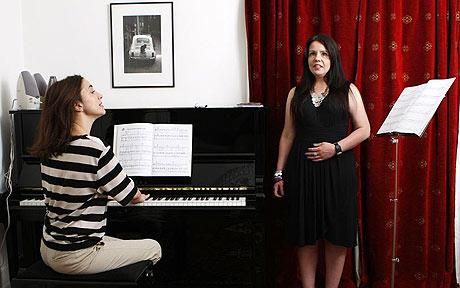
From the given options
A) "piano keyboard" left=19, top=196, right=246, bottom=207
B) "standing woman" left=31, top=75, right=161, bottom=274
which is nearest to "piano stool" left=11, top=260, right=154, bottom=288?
"standing woman" left=31, top=75, right=161, bottom=274

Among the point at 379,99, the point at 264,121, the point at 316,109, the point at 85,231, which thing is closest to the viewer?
the point at 85,231

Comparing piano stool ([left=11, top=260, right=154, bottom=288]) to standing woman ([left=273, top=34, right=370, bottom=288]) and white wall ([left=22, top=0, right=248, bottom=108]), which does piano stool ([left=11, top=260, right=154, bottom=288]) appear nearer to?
standing woman ([left=273, top=34, right=370, bottom=288])

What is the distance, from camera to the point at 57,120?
166 centimetres

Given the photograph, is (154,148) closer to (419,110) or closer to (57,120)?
(57,120)

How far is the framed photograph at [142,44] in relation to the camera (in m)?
Result: 2.79

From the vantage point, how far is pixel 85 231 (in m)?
1.67

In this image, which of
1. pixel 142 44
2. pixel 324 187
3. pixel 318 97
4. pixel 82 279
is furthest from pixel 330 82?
pixel 82 279

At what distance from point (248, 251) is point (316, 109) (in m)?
0.87

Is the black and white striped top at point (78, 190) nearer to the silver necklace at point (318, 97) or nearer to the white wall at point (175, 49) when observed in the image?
the silver necklace at point (318, 97)

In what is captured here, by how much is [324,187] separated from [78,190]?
1.21m

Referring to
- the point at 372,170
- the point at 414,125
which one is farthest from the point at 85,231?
the point at 372,170

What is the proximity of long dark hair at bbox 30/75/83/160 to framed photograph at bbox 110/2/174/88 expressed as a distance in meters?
1.16

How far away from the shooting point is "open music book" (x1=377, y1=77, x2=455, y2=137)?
76.5 inches

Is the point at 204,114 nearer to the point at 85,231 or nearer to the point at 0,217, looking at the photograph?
the point at 85,231
